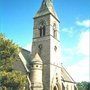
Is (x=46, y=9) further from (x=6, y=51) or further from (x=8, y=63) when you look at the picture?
(x=8, y=63)

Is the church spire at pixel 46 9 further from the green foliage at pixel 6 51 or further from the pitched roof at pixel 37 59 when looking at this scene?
the green foliage at pixel 6 51

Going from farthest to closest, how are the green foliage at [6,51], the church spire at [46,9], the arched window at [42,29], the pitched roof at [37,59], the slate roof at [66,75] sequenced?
the slate roof at [66,75]
the church spire at [46,9]
the arched window at [42,29]
the pitched roof at [37,59]
the green foliage at [6,51]

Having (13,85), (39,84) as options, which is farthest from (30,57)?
(13,85)

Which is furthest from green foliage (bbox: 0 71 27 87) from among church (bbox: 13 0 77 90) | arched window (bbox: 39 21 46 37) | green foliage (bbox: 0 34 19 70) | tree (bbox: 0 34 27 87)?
arched window (bbox: 39 21 46 37)

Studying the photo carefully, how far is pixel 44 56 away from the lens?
43844mm

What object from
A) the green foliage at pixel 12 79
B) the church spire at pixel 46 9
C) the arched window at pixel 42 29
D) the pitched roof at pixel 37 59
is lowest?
the green foliage at pixel 12 79

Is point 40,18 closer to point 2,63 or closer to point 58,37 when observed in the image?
point 58,37

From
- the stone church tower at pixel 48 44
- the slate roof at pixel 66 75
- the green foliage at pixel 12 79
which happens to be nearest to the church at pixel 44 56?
the stone church tower at pixel 48 44

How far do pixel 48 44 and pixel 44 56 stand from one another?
2900 millimetres

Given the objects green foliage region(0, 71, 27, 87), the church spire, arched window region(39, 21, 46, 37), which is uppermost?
the church spire

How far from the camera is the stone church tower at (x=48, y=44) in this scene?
4203 cm

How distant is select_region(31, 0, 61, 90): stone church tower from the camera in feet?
138

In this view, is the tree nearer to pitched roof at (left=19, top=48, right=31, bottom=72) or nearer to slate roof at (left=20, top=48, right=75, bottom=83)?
pitched roof at (left=19, top=48, right=31, bottom=72)

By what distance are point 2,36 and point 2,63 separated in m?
4.59
